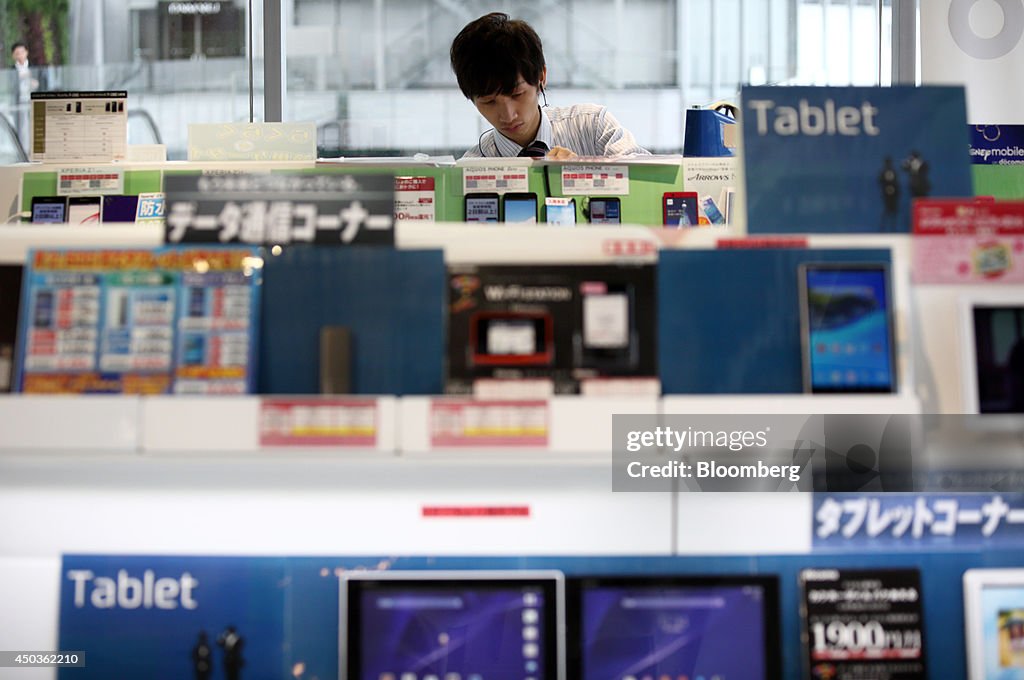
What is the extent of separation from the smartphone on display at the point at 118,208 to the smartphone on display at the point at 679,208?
6.17 feet

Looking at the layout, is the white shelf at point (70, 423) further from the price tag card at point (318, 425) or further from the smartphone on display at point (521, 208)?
the smartphone on display at point (521, 208)

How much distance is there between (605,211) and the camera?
3.14 meters

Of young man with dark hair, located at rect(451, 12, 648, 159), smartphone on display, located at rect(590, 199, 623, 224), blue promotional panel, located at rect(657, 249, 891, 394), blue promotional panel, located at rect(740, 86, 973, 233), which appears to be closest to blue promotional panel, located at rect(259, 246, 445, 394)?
blue promotional panel, located at rect(657, 249, 891, 394)

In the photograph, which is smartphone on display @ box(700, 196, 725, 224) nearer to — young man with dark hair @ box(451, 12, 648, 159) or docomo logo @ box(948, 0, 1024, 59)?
young man with dark hair @ box(451, 12, 648, 159)

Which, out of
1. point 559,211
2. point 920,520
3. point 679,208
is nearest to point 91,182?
point 559,211

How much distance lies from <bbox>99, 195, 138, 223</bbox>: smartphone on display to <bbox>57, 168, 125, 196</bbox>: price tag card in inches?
1.7

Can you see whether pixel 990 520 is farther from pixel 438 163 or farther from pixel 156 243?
pixel 438 163

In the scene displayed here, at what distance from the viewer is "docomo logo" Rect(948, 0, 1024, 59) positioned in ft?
15.1

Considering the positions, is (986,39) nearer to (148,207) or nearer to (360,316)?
(148,207)

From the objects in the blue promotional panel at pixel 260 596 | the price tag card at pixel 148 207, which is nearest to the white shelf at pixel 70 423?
the blue promotional panel at pixel 260 596

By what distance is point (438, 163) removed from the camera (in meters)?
3.21

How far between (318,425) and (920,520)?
842 mm

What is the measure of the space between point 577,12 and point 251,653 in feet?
17.7

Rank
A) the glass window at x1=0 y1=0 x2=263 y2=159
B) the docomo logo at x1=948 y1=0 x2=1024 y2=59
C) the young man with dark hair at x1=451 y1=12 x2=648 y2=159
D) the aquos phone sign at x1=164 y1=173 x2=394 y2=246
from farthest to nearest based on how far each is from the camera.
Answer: the glass window at x1=0 y1=0 x2=263 y2=159 → the docomo logo at x1=948 y1=0 x2=1024 y2=59 → the young man with dark hair at x1=451 y1=12 x2=648 y2=159 → the aquos phone sign at x1=164 y1=173 x2=394 y2=246
